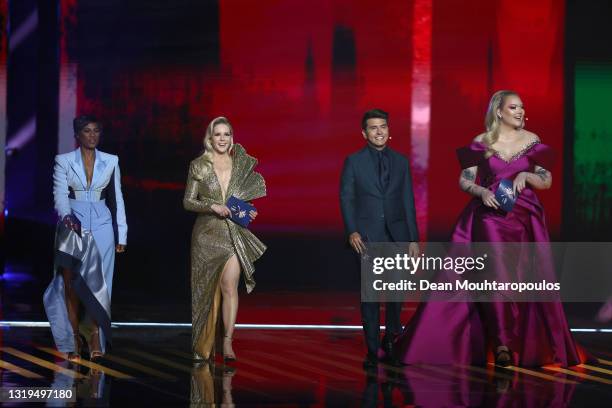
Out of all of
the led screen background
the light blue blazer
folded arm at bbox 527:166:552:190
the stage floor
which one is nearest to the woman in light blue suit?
the light blue blazer

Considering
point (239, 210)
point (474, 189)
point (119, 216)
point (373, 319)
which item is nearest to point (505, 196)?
point (474, 189)

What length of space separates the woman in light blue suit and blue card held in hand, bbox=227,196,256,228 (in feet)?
2.66

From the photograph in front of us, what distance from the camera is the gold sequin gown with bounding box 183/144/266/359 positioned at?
A: 6785 millimetres

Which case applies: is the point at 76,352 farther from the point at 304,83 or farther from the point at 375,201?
the point at 304,83

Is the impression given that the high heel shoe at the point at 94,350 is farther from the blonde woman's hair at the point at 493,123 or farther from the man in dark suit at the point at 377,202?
the blonde woman's hair at the point at 493,123

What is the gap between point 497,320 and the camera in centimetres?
671

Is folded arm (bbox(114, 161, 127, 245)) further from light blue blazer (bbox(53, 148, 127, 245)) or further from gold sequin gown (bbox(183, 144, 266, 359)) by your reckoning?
gold sequin gown (bbox(183, 144, 266, 359))

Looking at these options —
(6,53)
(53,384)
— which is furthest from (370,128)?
(6,53)

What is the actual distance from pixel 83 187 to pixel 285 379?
6.10ft

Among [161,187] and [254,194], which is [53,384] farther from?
[161,187]

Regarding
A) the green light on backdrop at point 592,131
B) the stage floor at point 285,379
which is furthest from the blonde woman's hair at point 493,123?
the green light on backdrop at point 592,131

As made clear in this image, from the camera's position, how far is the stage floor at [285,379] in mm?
5539

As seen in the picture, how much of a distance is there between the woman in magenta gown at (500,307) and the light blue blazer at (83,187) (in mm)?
2054

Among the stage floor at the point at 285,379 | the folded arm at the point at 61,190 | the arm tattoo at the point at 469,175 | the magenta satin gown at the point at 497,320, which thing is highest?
the arm tattoo at the point at 469,175
